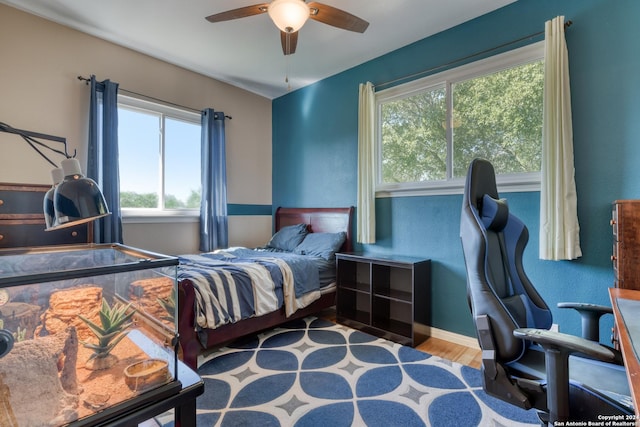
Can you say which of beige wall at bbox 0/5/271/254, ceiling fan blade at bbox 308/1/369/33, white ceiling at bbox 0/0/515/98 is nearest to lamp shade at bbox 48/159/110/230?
ceiling fan blade at bbox 308/1/369/33

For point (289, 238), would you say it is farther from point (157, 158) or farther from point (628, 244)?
point (628, 244)

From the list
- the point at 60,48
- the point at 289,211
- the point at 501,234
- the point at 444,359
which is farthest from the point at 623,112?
the point at 60,48

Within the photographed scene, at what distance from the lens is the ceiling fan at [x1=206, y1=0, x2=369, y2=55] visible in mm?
1919

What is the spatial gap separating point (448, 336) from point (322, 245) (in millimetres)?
1508

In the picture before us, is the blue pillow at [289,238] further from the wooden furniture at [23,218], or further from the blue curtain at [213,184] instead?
the wooden furniture at [23,218]

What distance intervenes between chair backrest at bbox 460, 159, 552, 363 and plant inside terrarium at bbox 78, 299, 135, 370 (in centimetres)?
127

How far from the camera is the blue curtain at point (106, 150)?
2.87 meters

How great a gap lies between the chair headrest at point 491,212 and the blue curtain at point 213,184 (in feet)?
10.1

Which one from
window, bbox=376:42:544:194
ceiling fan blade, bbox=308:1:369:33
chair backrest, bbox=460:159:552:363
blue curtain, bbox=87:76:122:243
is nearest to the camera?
chair backrest, bbox=460:159:552:363

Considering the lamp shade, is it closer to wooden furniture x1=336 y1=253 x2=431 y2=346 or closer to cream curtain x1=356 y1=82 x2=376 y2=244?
wooden furniture x1=336 y1=253 x2=431 y2=346

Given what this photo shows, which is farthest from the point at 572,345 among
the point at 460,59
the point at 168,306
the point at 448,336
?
the point at 460,59

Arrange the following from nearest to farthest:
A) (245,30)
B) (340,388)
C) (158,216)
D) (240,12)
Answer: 1. (340,388)
2. (240,12)
3. (245,30)
4. (158,216)

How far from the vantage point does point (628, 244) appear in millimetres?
1598

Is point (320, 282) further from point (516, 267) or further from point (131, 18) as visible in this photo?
point (131, 18)
